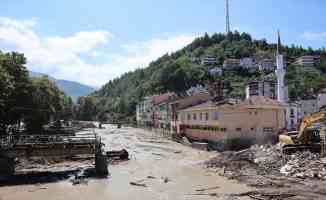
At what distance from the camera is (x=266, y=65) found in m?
179

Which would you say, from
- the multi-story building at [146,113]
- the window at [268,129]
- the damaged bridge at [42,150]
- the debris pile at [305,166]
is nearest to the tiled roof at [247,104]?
the window at [268,129]

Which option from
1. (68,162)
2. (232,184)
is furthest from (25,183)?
(232,184)

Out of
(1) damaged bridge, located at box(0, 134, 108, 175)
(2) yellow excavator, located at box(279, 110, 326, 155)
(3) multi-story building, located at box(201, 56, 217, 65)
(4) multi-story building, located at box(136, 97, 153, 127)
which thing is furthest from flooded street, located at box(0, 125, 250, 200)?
(3) multi-story building, located at box(201, 56, 217, 65)

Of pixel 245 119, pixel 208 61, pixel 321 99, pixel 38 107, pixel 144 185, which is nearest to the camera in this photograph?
pixel 144 185

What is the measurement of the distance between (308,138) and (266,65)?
144 meters

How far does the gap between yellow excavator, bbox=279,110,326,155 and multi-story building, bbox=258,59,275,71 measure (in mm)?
141424

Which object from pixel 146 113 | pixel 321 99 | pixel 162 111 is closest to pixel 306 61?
pixel 321 99

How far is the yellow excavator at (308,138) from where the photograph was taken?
3796 cm

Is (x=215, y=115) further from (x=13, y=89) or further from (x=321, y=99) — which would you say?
(x=321, y=99)

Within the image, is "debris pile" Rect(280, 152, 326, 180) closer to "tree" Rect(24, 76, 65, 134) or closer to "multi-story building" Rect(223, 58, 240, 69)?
"tree" Rect(24, 76, 65, 134)

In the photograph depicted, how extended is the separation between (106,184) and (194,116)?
3350 cm

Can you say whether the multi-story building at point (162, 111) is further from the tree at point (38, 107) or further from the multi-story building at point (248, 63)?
the multi-story building at point (248, 63)

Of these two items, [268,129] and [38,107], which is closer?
[268,129]

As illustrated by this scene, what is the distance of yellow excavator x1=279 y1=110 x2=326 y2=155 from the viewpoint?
38.0 m
